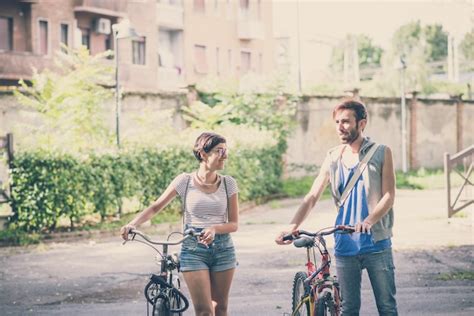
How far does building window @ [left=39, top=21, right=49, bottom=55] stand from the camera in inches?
1492

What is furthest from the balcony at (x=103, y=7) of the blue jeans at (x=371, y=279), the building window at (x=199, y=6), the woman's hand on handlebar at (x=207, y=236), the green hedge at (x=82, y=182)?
the blue jeans at (x=371, y=279)

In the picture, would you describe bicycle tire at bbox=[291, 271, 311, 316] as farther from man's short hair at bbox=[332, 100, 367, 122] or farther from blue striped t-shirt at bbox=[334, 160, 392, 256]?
man's short hair at bbox=[332, 100, 367, 122]

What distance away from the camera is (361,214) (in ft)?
21.6

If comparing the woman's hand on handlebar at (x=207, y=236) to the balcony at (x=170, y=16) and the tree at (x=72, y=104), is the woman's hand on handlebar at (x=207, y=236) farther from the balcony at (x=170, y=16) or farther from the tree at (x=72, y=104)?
the balcony at (x=170, y=16)

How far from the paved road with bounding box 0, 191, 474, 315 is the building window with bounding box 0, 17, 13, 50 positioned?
63.5 feet

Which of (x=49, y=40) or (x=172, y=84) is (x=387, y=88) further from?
(x=49, y=40)

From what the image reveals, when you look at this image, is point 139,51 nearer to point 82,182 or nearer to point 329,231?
point 82,182

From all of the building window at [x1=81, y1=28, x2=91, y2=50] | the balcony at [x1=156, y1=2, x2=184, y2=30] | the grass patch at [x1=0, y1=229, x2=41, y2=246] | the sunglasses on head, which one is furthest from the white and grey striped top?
the balcony at [x1=156, y1=2, x2=184, y2=30]

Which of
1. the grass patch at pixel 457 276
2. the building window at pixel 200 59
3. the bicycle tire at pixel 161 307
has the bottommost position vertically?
the grass patch at pixel 457 276

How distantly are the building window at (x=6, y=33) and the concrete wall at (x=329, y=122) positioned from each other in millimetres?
11015

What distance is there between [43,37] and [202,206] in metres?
32.3

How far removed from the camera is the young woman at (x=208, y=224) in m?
6.75

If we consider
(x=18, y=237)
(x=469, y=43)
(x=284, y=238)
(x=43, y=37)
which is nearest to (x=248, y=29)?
(x=43, y=37)

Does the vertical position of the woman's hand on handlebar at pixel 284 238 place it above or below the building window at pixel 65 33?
below
